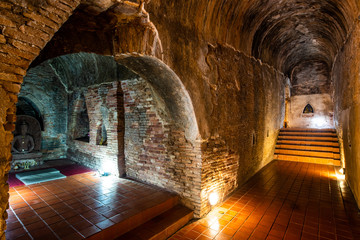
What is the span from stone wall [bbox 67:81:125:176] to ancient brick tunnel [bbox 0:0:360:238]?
0.18ft

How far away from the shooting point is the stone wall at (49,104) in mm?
7773

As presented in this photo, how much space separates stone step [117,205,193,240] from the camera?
10.8 ft

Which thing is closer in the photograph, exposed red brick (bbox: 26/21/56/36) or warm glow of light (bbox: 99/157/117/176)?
exposed red brick (bbox: 26/21/56/36)

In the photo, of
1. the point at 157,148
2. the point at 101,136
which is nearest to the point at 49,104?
the point at 101,136

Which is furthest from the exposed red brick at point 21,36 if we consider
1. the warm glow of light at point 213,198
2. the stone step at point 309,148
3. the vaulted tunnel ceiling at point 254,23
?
the stone step at point 309,148

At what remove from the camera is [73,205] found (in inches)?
156

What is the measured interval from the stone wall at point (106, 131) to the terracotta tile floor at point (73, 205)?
0.68m

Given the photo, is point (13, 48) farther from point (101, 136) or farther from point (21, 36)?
point (101, 136)

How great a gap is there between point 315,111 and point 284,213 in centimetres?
1278

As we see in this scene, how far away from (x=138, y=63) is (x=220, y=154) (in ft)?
9.07

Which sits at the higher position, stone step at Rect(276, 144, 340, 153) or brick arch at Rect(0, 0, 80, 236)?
brick arch at Rect(0, 0, 80, 236)

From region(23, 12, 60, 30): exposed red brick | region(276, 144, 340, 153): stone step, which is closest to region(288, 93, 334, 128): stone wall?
region(276, 144, 340, 153): stone step

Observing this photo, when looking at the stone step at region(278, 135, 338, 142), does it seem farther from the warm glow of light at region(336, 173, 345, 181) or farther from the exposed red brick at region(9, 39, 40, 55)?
the exposed red brick at region(9, 39, 40, 55)

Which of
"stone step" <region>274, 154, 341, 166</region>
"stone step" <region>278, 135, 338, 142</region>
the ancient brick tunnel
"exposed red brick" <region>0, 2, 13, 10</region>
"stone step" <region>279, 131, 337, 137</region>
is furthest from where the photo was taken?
"stone step" <region>279, 131, 337, 137</region>
